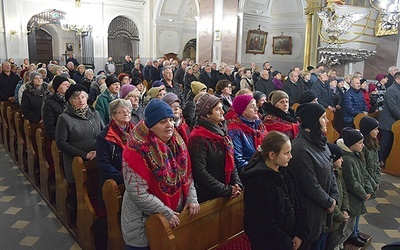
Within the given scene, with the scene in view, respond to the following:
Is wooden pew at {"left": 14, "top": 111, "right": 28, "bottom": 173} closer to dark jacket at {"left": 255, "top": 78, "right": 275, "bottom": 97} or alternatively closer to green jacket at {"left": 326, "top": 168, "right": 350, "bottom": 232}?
green jacket at {"left": 326, "top": 168, "right": 350, "bottom": 232}

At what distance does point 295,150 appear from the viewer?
2.41m

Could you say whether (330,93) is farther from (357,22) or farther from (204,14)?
(204,14)

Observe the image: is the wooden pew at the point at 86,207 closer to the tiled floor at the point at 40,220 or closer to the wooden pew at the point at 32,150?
the tiled floor at the point at 40,220

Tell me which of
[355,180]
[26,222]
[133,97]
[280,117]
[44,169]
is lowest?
[26,222]

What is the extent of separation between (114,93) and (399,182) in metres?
4.47

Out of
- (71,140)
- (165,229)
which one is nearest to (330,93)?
(71,140)

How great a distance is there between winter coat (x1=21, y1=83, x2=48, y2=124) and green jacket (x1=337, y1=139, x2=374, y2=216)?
4157 millimetres

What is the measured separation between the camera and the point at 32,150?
14.6ft

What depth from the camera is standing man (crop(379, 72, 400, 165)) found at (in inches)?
217

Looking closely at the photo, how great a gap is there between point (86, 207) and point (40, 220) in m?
1.17

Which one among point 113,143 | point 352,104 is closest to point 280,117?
point 113,143

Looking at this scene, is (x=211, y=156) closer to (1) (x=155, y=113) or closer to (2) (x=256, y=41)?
(1) (x=155, y=113)

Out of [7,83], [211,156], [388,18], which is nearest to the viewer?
[211,156]

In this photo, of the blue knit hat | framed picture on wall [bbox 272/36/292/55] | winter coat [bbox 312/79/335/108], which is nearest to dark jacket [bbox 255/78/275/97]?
winter coat [bbox 312/79/335/108]
